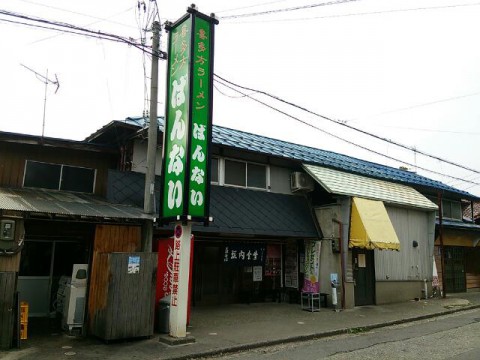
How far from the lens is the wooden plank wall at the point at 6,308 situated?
27.7 ft

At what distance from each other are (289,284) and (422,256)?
6.76 metres

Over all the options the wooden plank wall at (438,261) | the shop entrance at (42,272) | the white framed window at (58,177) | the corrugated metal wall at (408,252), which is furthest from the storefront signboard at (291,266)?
the wooden plank wall at (438,261)

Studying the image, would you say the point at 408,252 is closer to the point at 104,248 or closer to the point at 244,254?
the point at 244,254

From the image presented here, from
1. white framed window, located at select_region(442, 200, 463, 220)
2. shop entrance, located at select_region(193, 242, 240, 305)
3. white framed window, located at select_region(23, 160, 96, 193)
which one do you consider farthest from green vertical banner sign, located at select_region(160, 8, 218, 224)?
white framed window, located at select_region(442, 200, 463, 220)

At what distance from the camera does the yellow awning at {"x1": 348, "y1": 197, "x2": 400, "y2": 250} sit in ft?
49.8

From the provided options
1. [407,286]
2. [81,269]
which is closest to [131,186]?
[81,269]

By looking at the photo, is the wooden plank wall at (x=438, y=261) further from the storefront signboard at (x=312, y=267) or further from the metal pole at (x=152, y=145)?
the metal pole at (x=152, y=145)

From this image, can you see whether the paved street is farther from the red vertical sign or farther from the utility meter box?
the utility meter box

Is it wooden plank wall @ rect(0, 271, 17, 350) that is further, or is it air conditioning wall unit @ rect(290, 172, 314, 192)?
air conditioning wall unit @ rect(290, 172, 314, 192)

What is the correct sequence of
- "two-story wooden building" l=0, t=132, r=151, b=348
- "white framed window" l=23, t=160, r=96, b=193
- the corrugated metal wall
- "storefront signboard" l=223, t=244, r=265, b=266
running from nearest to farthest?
"two-story wooden building" l=0, t=132, r=151, b=348
"white framed window" l=23, t=160, r=96, b=193
"storefront signboard" l=223, t=244, r=265, b=266
the corrugated metal wall

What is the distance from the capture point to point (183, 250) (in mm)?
9867

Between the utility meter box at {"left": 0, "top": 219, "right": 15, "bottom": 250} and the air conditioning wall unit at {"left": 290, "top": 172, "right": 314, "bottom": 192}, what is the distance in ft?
34.9

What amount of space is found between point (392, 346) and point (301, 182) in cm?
809

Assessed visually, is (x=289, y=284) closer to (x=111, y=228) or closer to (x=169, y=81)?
(x=111, y=228)
